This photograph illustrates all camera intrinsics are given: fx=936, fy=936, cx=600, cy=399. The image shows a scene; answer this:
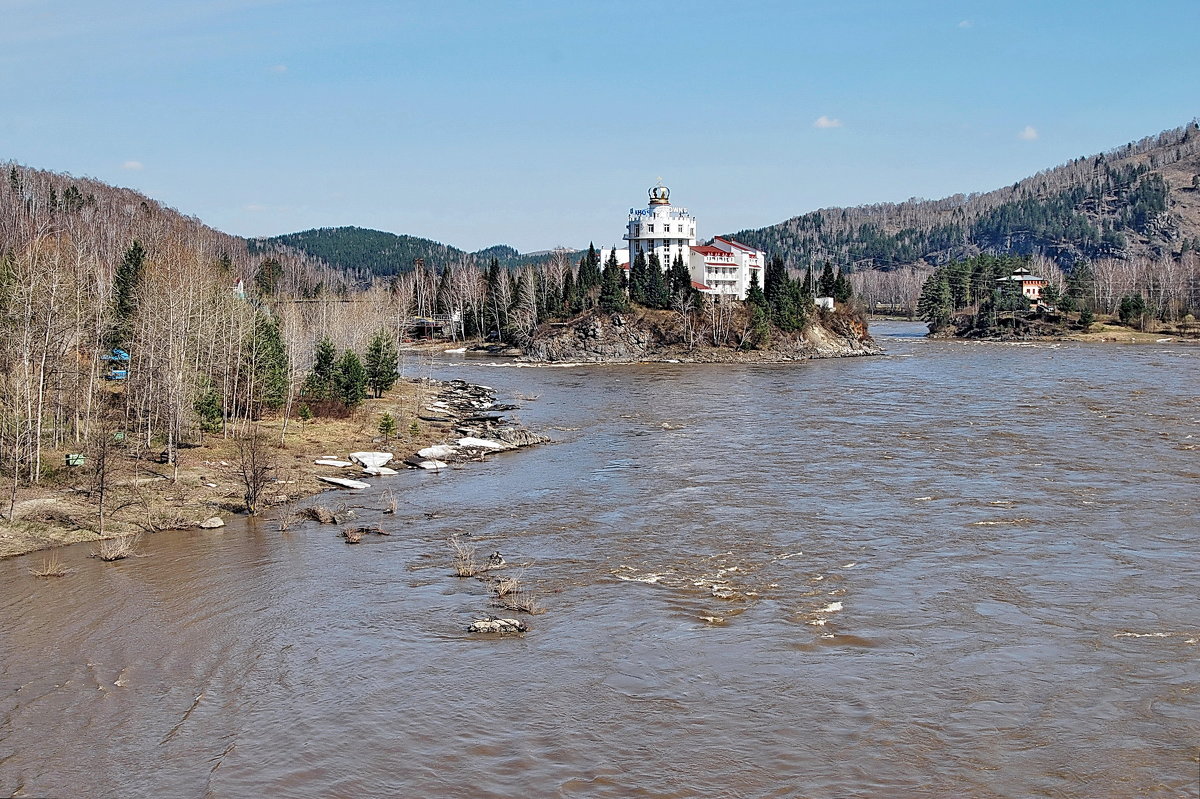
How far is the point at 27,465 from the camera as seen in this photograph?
2142cm

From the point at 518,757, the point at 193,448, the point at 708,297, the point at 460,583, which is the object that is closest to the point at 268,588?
the point at 460,583

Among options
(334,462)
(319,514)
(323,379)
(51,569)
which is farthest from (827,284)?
(51,569)

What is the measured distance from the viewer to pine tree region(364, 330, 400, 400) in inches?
1634

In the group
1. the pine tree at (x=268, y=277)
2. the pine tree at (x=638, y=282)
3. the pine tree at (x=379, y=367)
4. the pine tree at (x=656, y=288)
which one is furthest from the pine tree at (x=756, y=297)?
the pine tree at (x=379, y=367)

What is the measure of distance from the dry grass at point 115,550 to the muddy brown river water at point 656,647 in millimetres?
335

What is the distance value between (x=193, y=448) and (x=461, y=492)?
841cm

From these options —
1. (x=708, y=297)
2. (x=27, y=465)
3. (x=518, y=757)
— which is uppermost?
(x=708, y=297)

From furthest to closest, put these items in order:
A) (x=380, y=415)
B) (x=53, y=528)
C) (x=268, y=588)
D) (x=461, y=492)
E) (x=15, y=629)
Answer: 1. (x=380, y=415)
2. (x=461, y=492)
3. (x=53, y=528)
4. (x=268, y=588)
5. (x=15, y=629)

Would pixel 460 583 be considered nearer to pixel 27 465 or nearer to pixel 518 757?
pixel 518 757

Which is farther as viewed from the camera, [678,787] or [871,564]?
[871,564]

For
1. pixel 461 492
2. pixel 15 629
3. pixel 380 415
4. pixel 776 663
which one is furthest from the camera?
pixel 380 415

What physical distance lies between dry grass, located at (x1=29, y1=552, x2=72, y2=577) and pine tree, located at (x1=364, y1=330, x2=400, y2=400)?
2391 centimetres

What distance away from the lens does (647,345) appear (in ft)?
260

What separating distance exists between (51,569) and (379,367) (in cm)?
2549
